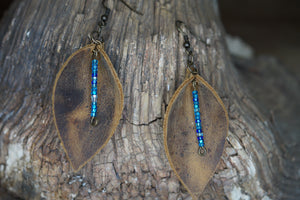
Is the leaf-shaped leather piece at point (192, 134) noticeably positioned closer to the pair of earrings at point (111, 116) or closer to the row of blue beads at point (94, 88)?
the pair of earrings at point (111, 116)

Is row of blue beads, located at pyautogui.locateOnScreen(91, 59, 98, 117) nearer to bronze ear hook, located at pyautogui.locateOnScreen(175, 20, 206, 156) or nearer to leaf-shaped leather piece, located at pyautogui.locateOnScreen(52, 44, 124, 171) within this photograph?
leaf-shaped leather piece, located at pyautogui.locateOnScreen(52, 44, 124, 171)

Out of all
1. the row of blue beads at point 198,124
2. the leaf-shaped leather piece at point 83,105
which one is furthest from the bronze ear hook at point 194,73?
the leaf-shaped leather piece at point 83,105

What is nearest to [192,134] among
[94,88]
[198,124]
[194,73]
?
[198,124]

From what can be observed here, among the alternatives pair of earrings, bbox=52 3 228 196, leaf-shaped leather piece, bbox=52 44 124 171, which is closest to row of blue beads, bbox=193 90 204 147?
pair of earrings, bbox=52 3 228 196

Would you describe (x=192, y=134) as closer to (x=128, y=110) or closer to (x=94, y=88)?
(x=128, y=110)

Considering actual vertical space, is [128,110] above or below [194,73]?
below

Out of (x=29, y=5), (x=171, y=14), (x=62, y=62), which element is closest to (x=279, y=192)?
(x=171, y=14)

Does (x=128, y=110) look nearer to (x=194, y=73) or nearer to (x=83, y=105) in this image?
(x=83, y=105)

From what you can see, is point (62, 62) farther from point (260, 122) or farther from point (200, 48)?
point (260, 122)
